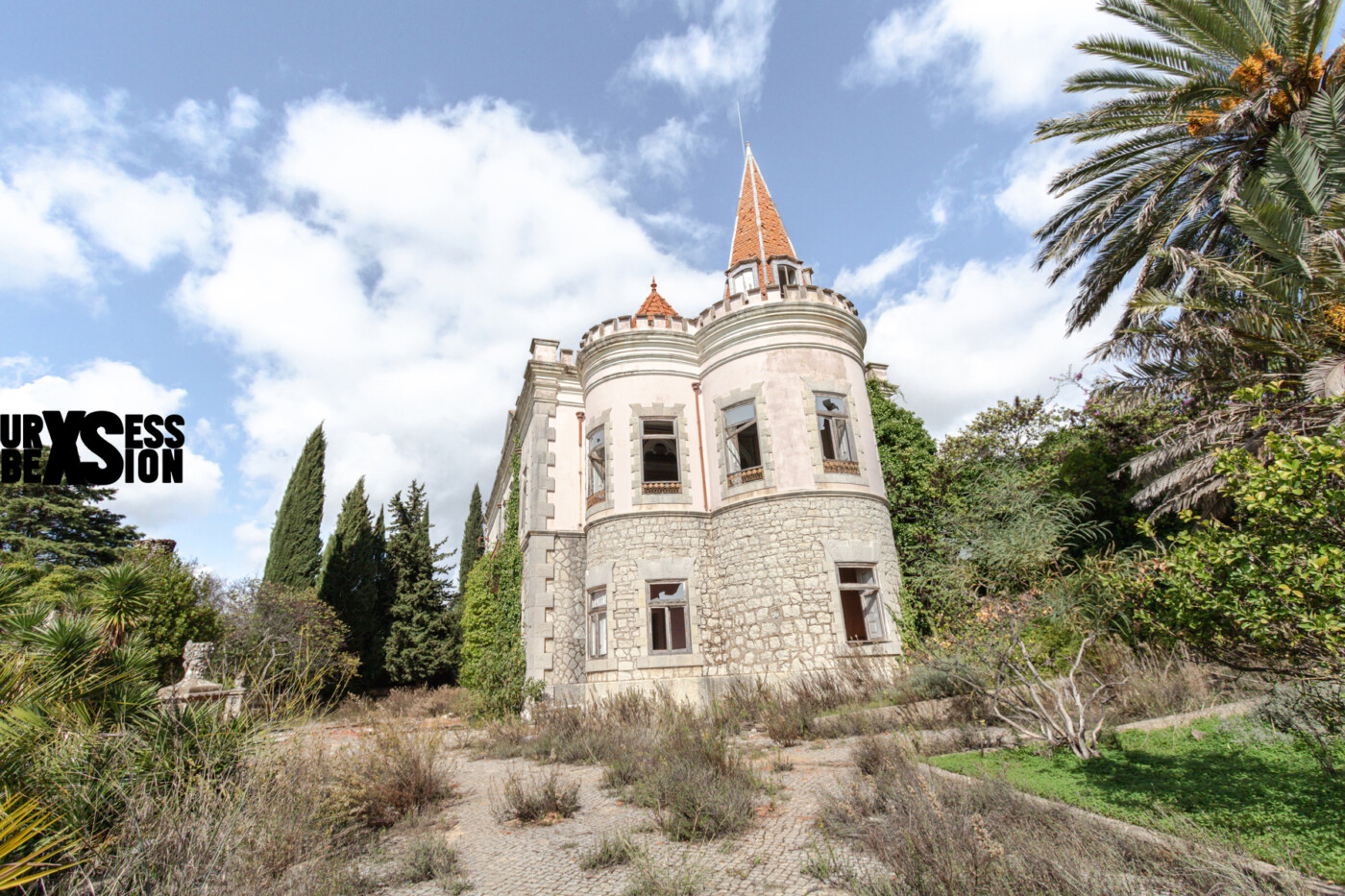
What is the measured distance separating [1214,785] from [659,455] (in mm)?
14524

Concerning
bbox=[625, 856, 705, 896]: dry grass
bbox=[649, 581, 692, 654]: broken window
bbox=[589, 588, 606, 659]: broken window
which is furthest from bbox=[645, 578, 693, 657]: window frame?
bbox=[625, 856, 705, 896]: dry grass

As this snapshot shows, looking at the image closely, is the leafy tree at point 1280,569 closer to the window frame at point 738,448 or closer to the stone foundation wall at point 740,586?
the stone foundation wall at point 740,586

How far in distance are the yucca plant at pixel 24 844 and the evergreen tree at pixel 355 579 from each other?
2288 centimetres

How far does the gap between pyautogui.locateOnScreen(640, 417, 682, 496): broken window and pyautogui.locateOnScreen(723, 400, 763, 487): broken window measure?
4.39 ft

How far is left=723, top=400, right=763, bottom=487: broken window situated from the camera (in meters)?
15.1

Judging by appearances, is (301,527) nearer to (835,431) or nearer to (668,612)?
(668,612)

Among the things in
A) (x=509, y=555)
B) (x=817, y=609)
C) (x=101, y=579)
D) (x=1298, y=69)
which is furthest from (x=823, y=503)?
(x=101, y=579)

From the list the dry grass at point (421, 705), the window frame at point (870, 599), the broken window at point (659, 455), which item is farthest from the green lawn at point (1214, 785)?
the dry grass at point (421, 705)

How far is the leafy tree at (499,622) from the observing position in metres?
14.5

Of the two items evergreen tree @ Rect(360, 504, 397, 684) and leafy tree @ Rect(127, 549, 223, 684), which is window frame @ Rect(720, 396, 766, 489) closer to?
leafy tree @ Rect(127, 549, 223, 684)

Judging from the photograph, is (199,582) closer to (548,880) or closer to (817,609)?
(817,609)

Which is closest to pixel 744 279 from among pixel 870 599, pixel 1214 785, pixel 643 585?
pixel 643 585

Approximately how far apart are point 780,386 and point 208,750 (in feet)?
41.0

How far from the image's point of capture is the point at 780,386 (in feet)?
50.0
